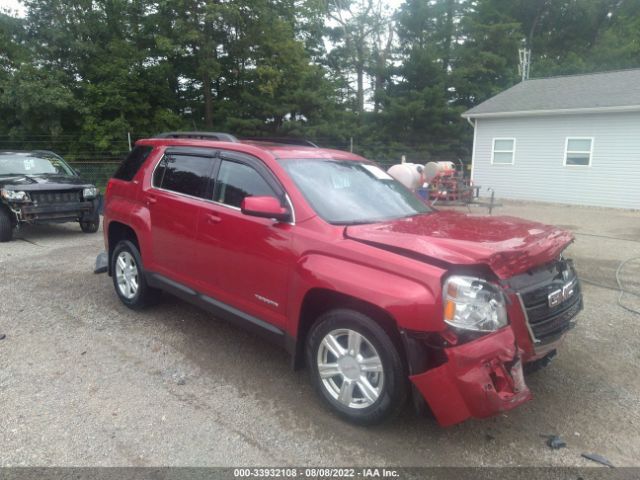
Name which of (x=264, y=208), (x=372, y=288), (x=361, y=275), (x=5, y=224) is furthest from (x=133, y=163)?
(x=5, y=224)

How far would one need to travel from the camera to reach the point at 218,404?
339cm

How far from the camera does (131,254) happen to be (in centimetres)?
516

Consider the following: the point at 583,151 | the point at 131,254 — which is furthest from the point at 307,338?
the point at 583,151

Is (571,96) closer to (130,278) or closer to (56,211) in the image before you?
(56,211)

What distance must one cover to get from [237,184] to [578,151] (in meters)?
16.4

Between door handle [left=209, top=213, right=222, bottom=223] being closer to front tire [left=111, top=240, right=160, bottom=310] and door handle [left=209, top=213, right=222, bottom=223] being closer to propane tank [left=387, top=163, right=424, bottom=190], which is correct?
front tire [left=111, top=240, right=160, bottom=310]

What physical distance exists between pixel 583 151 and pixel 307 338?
1676 centimetres

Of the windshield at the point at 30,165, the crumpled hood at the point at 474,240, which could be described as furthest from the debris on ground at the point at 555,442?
the windshield at the point at 30,165

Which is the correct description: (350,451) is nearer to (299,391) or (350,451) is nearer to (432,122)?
(299,391)

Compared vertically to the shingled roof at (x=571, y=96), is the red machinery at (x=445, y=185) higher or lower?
lower

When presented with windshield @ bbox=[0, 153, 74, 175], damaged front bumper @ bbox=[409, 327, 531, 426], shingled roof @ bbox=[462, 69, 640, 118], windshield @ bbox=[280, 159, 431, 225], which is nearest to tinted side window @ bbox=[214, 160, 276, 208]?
windshield @ bbox=[280, 159, 431, 225]

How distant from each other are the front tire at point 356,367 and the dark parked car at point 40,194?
787 centimetres

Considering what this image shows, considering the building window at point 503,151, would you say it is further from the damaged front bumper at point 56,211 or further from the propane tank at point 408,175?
the damaged front bumper at point 56,211

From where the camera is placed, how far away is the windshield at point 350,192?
3.55m
